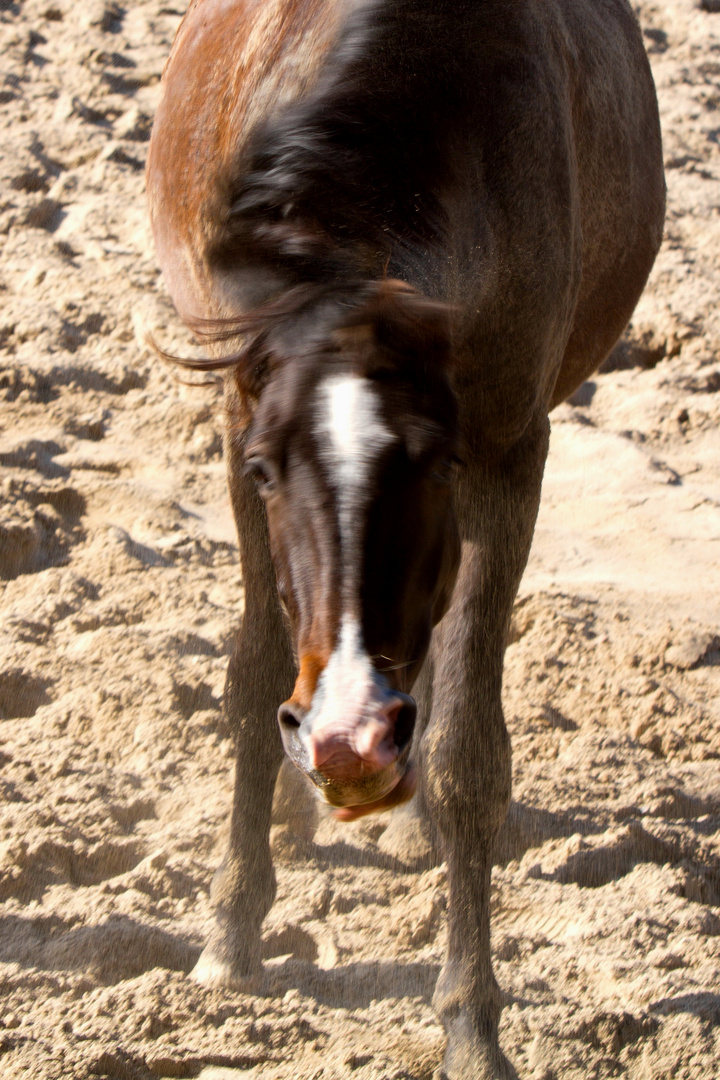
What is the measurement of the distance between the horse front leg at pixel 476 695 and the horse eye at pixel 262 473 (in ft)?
2.13

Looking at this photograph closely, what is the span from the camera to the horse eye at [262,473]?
1631 millimetres

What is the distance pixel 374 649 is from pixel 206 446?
2.98 meters

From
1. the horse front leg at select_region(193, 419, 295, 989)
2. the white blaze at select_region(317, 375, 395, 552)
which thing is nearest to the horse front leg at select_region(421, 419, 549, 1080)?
the horse front leg at select_region(193, 419, 295, 989)

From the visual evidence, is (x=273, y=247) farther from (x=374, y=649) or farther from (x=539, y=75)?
(x=539, y=75)

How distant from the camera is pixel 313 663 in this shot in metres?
1.51

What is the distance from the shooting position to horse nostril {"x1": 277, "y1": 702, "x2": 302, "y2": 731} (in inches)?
59.1

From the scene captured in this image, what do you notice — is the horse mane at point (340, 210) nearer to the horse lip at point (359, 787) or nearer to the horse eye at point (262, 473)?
the horse eye at point (262, 473)

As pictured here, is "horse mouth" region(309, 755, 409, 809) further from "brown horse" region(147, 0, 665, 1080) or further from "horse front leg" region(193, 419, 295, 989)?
"horse front leg" region(193, 419, 295, 989)

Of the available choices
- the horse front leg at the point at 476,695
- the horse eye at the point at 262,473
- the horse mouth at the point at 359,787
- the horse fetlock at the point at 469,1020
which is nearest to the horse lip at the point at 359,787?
the horse mouth at the point at 359,787

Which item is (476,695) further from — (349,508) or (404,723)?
(349,508)

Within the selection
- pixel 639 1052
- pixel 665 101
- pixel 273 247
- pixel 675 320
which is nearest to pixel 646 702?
pixel 639 1052

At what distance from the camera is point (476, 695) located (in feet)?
7.38

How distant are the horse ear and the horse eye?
0.22m

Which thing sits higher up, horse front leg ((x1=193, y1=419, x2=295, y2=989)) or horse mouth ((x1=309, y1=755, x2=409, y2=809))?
horse mouth ((x1=309, y1=755, x2=409, y2=809))
